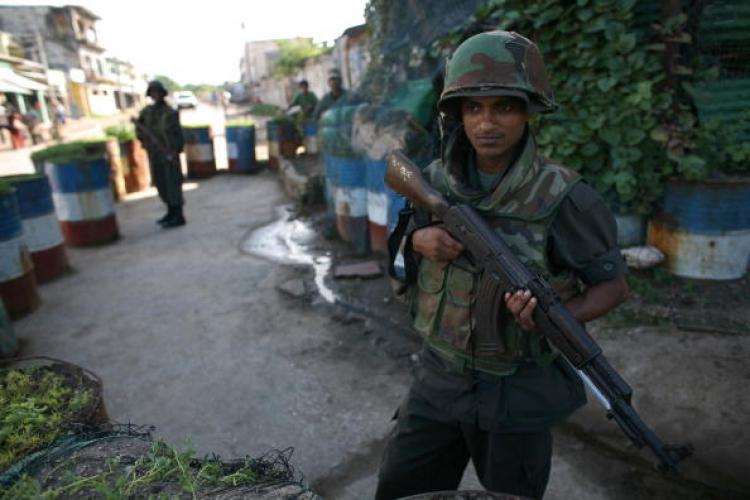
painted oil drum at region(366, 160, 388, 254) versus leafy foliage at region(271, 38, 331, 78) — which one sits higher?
leafy foliage at region(271, 38, 331, 78)

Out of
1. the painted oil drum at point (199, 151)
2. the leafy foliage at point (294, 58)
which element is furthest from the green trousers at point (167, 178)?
→ the leafy foliage at point (294, 58)

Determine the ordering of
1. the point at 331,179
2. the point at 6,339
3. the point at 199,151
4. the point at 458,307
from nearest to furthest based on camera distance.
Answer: the point at 458,307, the point at 6,339, the point at 331,179, the point at 199,151

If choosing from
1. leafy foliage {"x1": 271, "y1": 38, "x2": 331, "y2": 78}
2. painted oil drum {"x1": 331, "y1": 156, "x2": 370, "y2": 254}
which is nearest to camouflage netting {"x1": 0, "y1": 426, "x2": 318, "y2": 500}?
painted oil drum {"x1": 331, "y1": 156, "x2": 370, "y2": 254}

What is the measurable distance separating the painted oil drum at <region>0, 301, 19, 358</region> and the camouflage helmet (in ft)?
13.0

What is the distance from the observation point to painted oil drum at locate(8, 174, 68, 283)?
5129 millimetres

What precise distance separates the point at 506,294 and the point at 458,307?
20 centimetres

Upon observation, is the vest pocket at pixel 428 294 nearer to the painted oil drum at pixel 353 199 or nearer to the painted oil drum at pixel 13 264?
the painted oil drum at pixel 353 199

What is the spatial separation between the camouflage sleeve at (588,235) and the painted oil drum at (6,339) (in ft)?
13.6

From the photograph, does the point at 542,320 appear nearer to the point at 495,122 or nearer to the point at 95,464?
the point at 495,122

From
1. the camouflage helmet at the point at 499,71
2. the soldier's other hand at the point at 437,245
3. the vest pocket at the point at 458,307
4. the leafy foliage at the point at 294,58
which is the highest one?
the leafy foliage at the point at 294,58

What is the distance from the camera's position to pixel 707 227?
3924mm

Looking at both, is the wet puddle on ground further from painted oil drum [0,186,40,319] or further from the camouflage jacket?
painted oil drum [0,186,40,319]

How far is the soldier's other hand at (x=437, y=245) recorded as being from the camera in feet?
5.16

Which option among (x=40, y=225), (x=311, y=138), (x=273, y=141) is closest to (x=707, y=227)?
(x=40, y=225)
